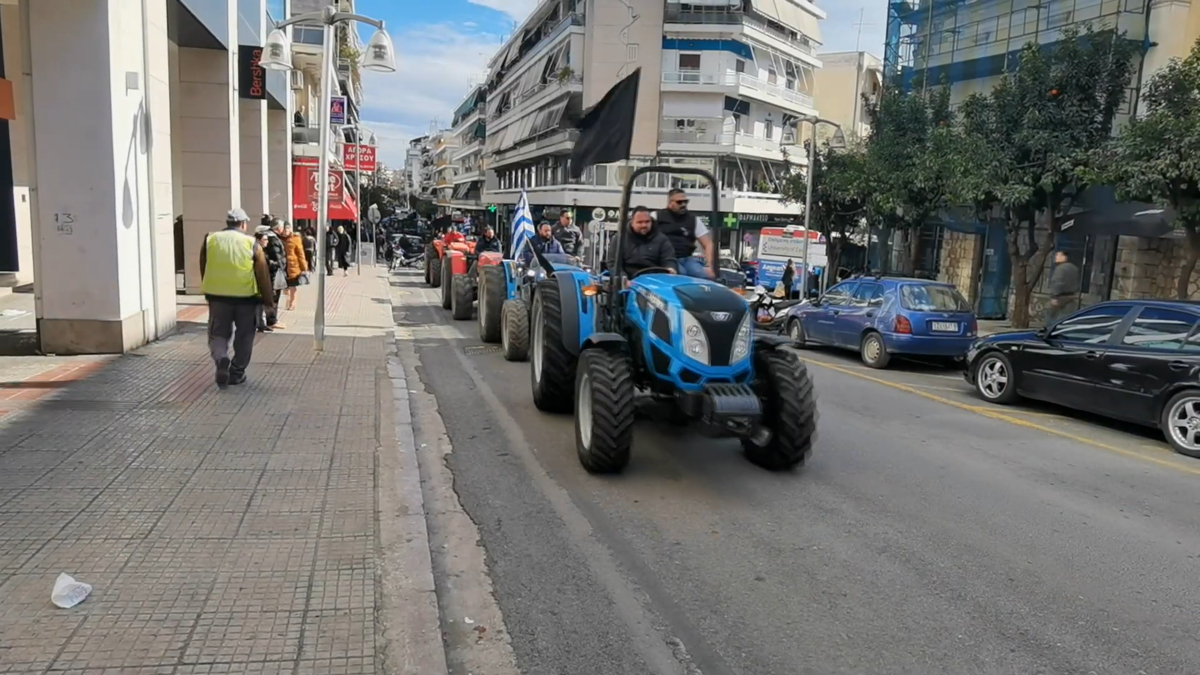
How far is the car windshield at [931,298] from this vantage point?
539 inches

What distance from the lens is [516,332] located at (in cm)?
1170

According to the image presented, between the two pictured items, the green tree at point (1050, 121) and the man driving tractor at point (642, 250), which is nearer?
the man driving tractor at point (642, 250)

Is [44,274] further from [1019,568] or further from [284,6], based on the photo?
[284,6]

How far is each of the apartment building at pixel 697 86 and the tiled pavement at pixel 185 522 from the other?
135ft

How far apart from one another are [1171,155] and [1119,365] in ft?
21.5

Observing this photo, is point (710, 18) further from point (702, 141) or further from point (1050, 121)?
point (1050, 121)

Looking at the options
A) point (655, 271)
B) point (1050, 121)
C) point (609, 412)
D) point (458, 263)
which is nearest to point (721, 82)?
point (1050, 121)

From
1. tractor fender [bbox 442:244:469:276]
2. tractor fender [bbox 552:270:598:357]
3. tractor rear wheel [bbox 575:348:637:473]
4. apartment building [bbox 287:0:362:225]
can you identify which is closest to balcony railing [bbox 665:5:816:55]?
apartment building [bbox 287:0:362:225]

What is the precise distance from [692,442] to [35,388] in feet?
20.4

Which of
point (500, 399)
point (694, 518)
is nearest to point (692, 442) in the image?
point (694, 518)

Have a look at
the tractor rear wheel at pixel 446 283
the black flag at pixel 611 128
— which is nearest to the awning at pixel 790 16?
the tractor rear wheel at pixel 446 283

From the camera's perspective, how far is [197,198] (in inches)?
624

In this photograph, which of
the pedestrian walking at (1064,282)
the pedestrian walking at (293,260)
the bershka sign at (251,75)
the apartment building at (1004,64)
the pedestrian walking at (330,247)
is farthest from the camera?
the pedestrian walking at (330,247)

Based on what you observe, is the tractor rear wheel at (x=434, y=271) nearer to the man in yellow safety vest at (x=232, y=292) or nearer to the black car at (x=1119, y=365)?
the man in yellow safety vest at (x=232, y=292)
